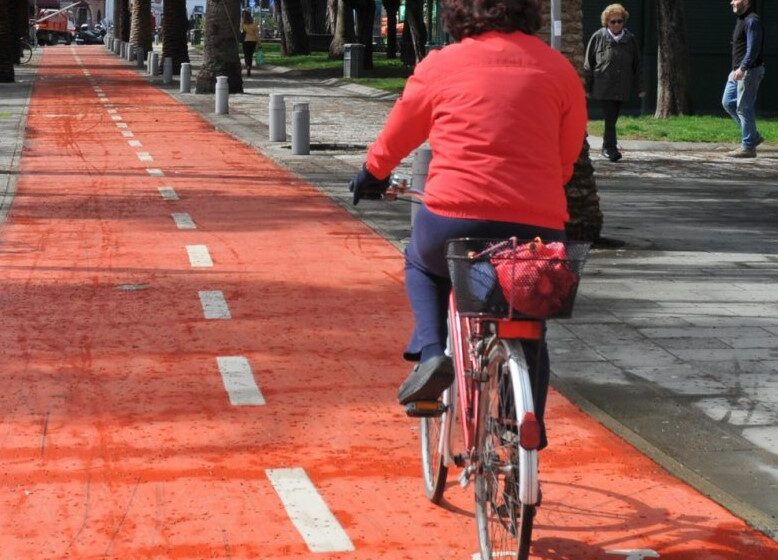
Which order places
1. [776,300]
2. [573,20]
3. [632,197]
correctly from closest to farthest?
[776,300]
[573,20]
[632,197]

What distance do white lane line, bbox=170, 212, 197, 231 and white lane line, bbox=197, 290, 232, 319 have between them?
3510 millimetres

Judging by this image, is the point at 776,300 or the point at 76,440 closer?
the point at 76,440

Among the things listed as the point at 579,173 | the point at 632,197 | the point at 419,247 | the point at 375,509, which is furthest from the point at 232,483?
the point at 632,197

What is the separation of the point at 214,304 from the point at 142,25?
52129 millimetres

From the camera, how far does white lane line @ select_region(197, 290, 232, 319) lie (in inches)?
368

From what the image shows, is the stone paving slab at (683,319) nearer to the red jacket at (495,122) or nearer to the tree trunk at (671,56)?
the red jacket at (495,122)

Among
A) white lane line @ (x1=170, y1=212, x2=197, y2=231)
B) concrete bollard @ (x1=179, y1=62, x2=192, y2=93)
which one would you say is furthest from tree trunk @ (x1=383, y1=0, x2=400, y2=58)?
white lane line @ (x1=170, y1=212, x2=197, y2=231)

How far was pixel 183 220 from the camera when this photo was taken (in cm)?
1408

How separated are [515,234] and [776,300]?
567 centimetres

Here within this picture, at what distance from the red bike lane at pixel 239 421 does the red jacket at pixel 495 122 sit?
1198 millimetres

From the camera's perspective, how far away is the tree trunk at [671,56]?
2522cm

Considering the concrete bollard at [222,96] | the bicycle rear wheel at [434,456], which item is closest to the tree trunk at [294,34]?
the concrete bollard at [222,96]

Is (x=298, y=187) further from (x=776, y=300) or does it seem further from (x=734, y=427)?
(x=734, y=427)

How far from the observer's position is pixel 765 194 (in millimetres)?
16531
